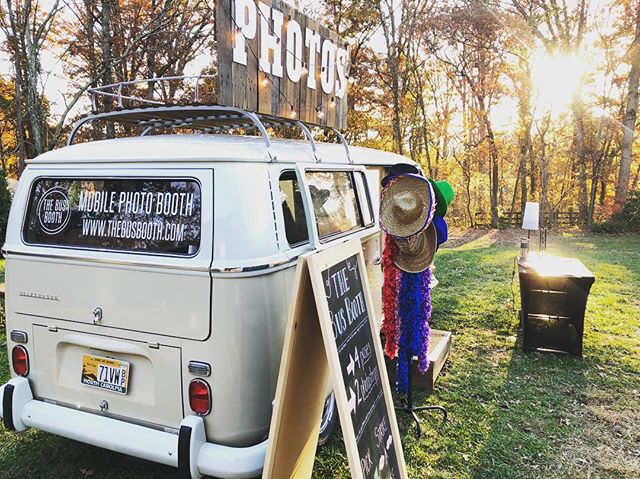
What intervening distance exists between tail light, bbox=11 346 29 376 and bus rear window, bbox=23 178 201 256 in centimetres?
67

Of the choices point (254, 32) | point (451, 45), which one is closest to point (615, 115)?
point (451, 45)

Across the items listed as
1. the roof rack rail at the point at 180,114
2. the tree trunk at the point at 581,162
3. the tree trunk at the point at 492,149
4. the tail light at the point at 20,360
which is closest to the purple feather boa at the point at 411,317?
the roof rack rail at the point at 180,114

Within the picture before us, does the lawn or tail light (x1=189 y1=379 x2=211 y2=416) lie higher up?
tail light (x1=189 y1=379 x2=211 y2=416)

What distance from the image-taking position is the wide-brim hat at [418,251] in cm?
339

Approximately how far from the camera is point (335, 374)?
6.72 feet

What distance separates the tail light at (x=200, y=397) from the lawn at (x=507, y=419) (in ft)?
3.06

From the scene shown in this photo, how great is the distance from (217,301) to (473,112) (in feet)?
69.4

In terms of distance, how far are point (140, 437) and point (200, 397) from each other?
1.43 ft

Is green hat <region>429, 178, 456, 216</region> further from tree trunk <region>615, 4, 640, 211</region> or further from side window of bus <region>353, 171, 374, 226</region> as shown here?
tree trunk <region>615, 4, 640, 211</region>

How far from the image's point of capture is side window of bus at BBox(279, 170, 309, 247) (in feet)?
9.23

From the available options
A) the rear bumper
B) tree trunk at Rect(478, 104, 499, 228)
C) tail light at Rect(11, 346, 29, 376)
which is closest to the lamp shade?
the rear bumper

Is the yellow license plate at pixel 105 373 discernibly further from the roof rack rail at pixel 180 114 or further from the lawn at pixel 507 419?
the roof rack rail at pixel 180 114

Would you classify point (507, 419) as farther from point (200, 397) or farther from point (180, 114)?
point (180, 114)

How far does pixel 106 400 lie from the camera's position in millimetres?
2707
